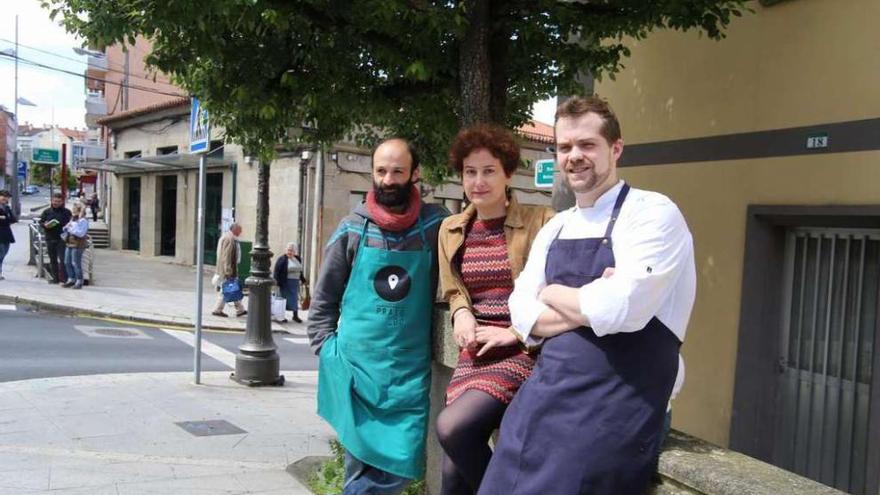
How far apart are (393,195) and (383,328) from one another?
557 millimetres

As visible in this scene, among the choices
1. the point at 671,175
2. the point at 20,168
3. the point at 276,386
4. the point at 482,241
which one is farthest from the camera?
the point at 20,168

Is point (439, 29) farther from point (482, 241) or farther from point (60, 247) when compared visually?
point (60, 247)

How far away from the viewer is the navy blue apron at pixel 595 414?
1.94 metres

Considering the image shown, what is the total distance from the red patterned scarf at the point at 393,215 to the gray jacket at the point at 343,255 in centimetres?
3

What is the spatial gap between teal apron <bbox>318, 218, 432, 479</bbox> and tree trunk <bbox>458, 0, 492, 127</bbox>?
2.05 metres

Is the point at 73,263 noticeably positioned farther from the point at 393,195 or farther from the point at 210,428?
the point at 393,195

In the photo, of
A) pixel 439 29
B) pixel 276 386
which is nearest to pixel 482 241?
pixel 439 29

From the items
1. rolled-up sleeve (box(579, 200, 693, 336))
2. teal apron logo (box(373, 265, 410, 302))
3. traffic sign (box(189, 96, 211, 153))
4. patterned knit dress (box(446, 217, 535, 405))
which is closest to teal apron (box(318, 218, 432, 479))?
teal apron logo (box(373, 265, 410, 302))

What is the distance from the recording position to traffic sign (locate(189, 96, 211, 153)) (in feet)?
23.3

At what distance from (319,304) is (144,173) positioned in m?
26.4

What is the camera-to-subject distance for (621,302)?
1903mm

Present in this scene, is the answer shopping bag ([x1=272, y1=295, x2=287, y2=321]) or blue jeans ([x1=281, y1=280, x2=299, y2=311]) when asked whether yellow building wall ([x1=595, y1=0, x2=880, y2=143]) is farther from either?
blue jeans ([x1=281, y1=280, x2=299, y2=311])

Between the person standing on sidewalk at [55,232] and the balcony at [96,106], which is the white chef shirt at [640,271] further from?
the balcony at [96,106]

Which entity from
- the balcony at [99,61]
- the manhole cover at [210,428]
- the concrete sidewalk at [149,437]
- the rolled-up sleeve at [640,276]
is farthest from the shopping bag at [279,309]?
the balcony at [99,61]
